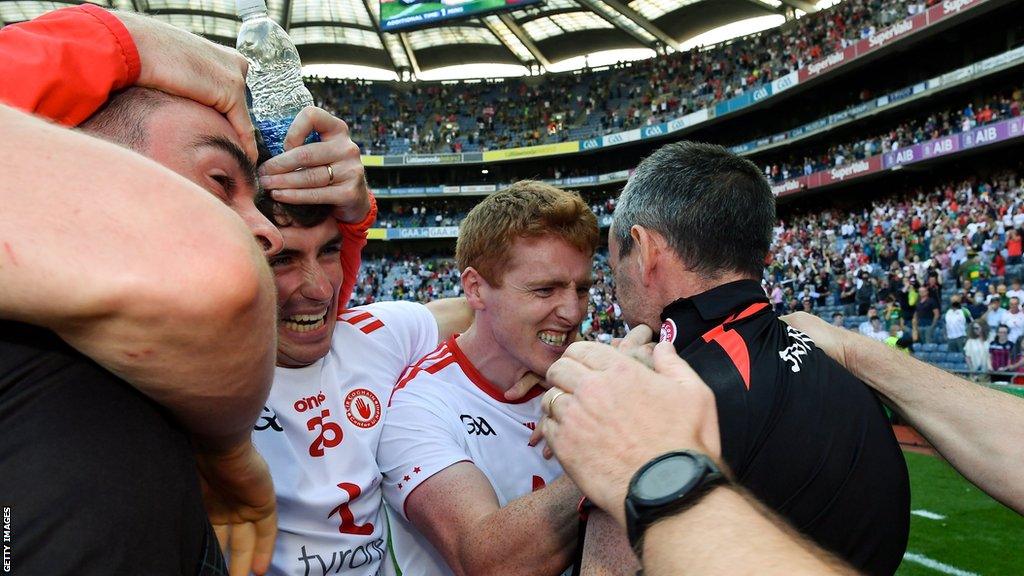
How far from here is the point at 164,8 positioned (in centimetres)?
3300

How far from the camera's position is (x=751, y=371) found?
1869mm

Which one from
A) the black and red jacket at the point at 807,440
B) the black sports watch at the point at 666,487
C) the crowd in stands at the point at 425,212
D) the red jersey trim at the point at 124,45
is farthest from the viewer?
the crowd in stands at the point at 425,212

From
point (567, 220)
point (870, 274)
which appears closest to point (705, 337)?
point (567, 220)

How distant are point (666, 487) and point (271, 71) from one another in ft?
7.50

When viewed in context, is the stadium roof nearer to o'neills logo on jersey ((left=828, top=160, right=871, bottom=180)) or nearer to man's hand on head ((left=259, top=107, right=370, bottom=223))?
o'neills logo on jersey ((left=828, top=160, right=871, bottom=180))

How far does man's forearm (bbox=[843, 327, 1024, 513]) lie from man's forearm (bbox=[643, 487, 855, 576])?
55.7 inches

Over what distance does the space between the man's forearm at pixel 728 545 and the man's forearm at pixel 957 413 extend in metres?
1.42

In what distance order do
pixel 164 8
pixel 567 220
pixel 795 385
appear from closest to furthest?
pixel 795 385 < pixel 567 220 < pixel 164 8

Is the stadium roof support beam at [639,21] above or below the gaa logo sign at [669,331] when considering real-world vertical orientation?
above

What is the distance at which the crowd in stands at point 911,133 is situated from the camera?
867 inches

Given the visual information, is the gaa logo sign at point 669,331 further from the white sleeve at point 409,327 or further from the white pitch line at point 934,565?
the white pitch line at point 934,565

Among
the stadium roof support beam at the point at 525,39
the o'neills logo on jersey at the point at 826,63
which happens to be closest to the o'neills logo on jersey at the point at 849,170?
the o'neills logo on jersey at the point at 826,63

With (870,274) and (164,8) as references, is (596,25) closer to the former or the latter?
(164,8)

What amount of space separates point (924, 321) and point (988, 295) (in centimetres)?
124
